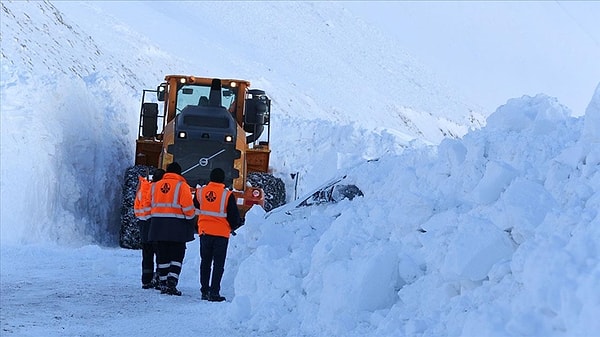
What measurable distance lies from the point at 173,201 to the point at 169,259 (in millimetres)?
647

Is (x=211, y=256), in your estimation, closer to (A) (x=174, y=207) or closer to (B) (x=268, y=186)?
(A) (x=174, y=207)

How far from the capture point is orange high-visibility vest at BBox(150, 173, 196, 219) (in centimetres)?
1111

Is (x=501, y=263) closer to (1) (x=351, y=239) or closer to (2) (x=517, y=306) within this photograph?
(2) (x=517, y=306)

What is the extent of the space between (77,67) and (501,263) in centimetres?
2211

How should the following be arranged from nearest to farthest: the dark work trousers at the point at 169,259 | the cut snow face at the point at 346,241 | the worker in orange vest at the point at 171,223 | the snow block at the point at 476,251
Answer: the cut snow face at the point at 346,241 → the snow block at the point at 476,251 → the dark work trousers at the point at 169,259 → the worker in orange vest at the point at 171,223

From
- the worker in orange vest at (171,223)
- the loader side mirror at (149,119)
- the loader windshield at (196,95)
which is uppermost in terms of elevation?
the loader windshield at (196,95)

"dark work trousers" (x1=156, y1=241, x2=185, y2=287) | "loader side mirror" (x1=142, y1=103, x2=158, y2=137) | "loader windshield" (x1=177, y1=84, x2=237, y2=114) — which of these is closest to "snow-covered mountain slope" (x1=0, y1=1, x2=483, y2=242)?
"loader side mirror" (x1=142, y1=103, x2=158, y2=137)

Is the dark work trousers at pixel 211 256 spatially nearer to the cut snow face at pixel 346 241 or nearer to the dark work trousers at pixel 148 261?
the cut snow face at pixel 346 241

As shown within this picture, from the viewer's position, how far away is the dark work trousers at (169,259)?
1091 centimetres

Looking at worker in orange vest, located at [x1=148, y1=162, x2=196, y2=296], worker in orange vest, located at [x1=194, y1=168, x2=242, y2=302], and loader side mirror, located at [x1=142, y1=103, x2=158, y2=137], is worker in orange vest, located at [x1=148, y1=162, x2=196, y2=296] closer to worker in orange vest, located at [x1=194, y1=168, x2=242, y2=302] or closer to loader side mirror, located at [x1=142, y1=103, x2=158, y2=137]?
worker in orange vest, located at [x1=194, y1=168, x2=242, y2=302]

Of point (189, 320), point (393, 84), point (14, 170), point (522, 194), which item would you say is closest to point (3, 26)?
point (14, 170)

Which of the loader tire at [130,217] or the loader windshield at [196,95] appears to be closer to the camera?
the loader tire at [130,217]

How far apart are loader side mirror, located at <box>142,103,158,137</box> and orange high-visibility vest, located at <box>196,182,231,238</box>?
243 inches

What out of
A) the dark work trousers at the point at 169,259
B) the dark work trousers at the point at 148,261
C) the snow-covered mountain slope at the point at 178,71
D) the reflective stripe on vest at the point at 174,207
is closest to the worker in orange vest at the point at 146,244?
the dark work trousers at the point at 148,261
